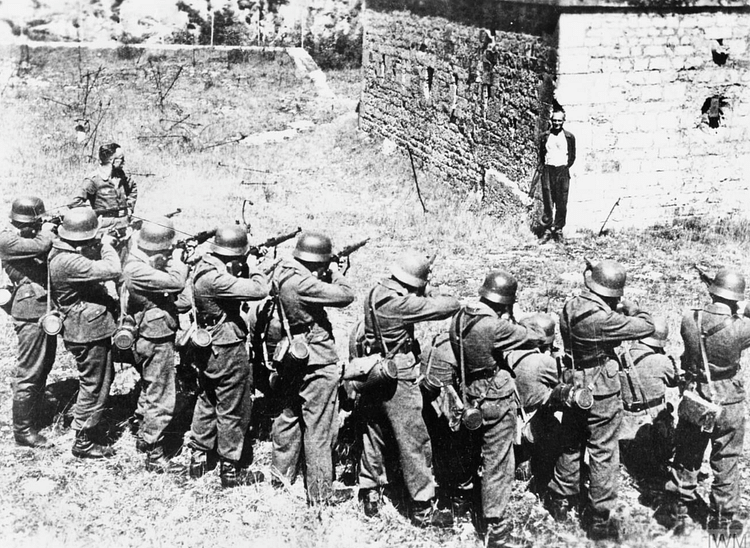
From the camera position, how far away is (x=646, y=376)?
593 cm

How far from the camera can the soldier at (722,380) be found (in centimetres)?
541

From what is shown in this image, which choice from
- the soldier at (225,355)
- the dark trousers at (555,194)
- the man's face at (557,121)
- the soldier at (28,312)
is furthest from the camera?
the dark trousers at (555,194)

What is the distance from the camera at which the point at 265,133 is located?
19.1m

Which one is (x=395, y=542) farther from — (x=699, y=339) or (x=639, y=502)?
(x=699, y=339)

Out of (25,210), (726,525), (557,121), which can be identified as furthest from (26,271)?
(557,121)

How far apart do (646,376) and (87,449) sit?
4436 millimetres

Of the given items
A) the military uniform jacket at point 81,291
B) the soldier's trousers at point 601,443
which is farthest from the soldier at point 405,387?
the military uniform jacket at point 81,291

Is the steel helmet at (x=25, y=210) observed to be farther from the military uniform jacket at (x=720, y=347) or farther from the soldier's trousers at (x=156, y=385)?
the military uniform jacket at (x=720, y=347)

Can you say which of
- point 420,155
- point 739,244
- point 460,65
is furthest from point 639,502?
point 420,155

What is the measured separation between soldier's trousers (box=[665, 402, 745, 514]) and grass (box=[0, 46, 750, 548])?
11.9 inches

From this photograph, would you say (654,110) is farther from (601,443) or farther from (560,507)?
(560,507)

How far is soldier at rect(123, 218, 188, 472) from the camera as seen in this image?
6320 mm

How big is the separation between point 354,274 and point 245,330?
14.7 feet

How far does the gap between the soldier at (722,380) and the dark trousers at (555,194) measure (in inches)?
236
